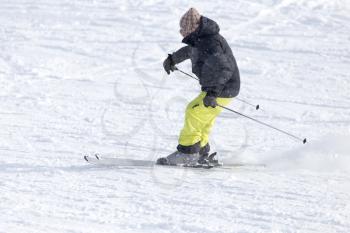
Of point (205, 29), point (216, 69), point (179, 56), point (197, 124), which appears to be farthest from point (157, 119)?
point (205, 29)

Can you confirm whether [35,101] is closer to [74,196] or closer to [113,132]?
[113,132]

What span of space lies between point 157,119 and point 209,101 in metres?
2.30

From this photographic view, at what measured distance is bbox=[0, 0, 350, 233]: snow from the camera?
18.9 feet

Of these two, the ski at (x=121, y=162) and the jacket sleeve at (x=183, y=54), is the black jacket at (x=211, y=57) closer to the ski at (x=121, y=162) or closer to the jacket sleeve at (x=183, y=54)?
the jacket sleeve at (x=183, y=54)

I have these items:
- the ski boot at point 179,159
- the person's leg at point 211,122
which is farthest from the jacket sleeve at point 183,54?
the ski boot at point 179,159

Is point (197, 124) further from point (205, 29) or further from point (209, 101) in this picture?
point (205, 29)

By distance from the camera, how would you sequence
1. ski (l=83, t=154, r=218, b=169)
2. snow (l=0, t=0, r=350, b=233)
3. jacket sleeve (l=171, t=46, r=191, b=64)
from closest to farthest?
snow (l=0, t=0, r=350, b=233) < ski (l=83, t=154, r=218, b=169) < jacket sleeve (l=171, t=46, r=191, b=64)

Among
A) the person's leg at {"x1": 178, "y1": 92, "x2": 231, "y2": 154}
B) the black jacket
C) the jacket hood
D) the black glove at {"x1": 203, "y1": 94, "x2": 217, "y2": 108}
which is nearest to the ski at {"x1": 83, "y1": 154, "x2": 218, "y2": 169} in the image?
the person's leg at {"x1": 178, "y1": 92, "x2": 231, "y2": 154}

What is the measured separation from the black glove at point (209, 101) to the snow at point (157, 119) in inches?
28.6

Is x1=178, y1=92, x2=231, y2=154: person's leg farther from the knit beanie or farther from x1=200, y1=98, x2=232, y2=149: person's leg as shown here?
the knit beanie

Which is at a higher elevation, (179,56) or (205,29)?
(205,29)

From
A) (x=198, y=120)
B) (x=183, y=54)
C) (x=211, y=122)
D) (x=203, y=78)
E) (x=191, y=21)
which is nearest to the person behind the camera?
(x=191, y=21)

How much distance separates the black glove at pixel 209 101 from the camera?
6.61 metres

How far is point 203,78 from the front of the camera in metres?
6.69
